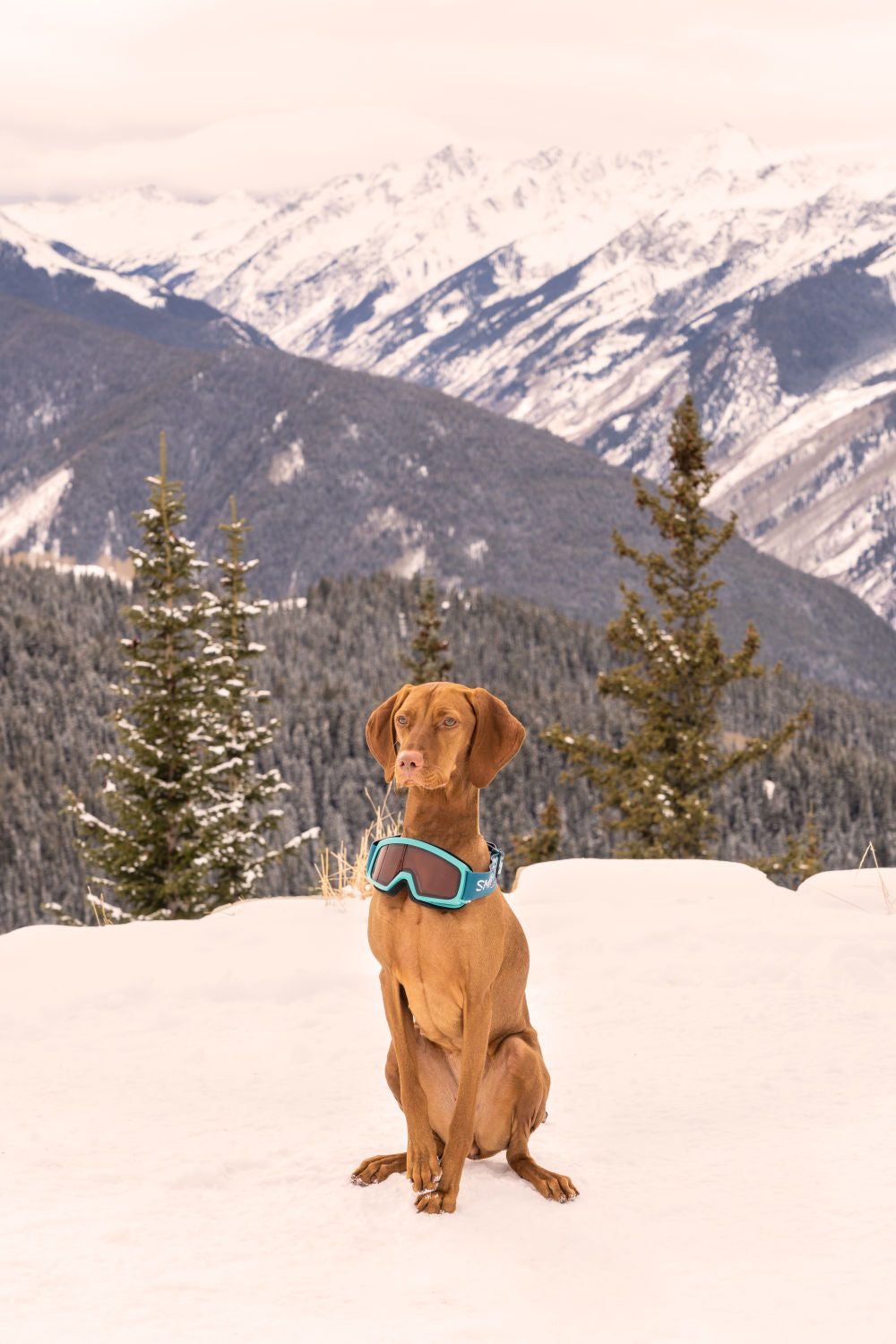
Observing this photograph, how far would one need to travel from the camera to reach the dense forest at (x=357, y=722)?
87.8 meters

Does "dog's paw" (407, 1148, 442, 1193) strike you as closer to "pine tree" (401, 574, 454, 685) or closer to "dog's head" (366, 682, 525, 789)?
"dog's head" (366, 682, 525, 789)

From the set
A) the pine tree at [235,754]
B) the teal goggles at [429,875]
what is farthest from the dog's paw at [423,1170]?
the pine tree at [235,754]

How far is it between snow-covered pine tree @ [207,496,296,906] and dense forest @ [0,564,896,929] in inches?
1505

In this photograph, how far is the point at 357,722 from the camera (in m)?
108

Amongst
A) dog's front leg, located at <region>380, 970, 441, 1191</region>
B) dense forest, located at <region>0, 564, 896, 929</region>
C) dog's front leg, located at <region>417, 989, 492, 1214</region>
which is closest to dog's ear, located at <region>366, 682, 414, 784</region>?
dog's front leg, located at <region>380, 970, 441, 1191</region>

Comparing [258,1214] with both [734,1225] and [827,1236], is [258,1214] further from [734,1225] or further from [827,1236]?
[827,1236]

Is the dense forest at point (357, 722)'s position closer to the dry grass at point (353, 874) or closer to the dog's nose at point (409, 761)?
the dry grass at point (353, 874)

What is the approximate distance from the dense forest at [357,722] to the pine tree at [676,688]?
135ft

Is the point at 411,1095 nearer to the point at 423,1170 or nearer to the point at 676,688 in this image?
the point at 423,1170

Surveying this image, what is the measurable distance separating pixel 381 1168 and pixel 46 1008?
3.20m

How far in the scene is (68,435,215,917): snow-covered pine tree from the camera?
2112 cm

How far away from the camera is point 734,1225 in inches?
181

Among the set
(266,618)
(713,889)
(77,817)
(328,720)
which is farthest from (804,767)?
(713,889)

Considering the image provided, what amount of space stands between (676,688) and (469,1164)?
66.6ft
